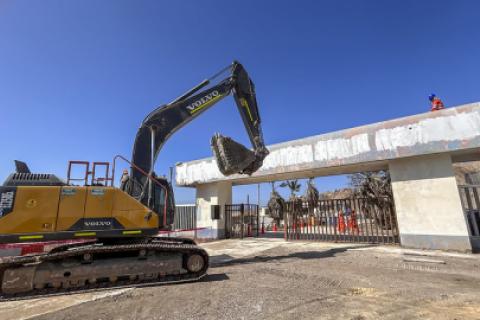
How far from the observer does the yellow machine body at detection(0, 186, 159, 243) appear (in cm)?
536

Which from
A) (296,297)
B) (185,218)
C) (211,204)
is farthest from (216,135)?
(185,218)

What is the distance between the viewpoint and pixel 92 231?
227 inches

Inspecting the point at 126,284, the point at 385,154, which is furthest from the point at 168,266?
the point at 385,154

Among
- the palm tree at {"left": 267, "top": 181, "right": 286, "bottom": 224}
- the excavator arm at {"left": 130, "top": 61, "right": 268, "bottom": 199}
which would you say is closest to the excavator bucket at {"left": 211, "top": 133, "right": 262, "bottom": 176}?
the excavator arm at {"left": 130, "top": 61, "right": 268, "bottom": 199}

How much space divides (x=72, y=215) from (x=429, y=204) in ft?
40.5

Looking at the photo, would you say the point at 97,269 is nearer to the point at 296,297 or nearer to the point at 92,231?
the point at 92,231

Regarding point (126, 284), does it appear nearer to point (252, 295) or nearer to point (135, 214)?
point (135, 214)

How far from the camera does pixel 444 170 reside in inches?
396

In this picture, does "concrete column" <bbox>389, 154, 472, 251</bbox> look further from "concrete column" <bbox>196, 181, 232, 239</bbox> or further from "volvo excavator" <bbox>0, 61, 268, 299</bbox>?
"concrete column" <bbox>196, 181, 232, 239</bbox>

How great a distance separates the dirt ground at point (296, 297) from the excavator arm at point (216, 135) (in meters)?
2.84

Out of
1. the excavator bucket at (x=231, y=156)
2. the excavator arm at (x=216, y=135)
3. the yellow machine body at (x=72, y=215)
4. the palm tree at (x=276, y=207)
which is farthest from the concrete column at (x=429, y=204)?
the palm tree at (x=276, y=207)

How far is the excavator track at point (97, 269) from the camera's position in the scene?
5227 millimetres

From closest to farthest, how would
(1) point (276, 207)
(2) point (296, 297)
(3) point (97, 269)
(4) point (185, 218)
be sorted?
(2) point (296, 297)
(3) point (97, 269)
(4) point (185, 218)
(1) point (276, 207)

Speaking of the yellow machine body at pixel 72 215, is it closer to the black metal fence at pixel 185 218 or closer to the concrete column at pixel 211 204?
the concrete column at pixel 211 204
